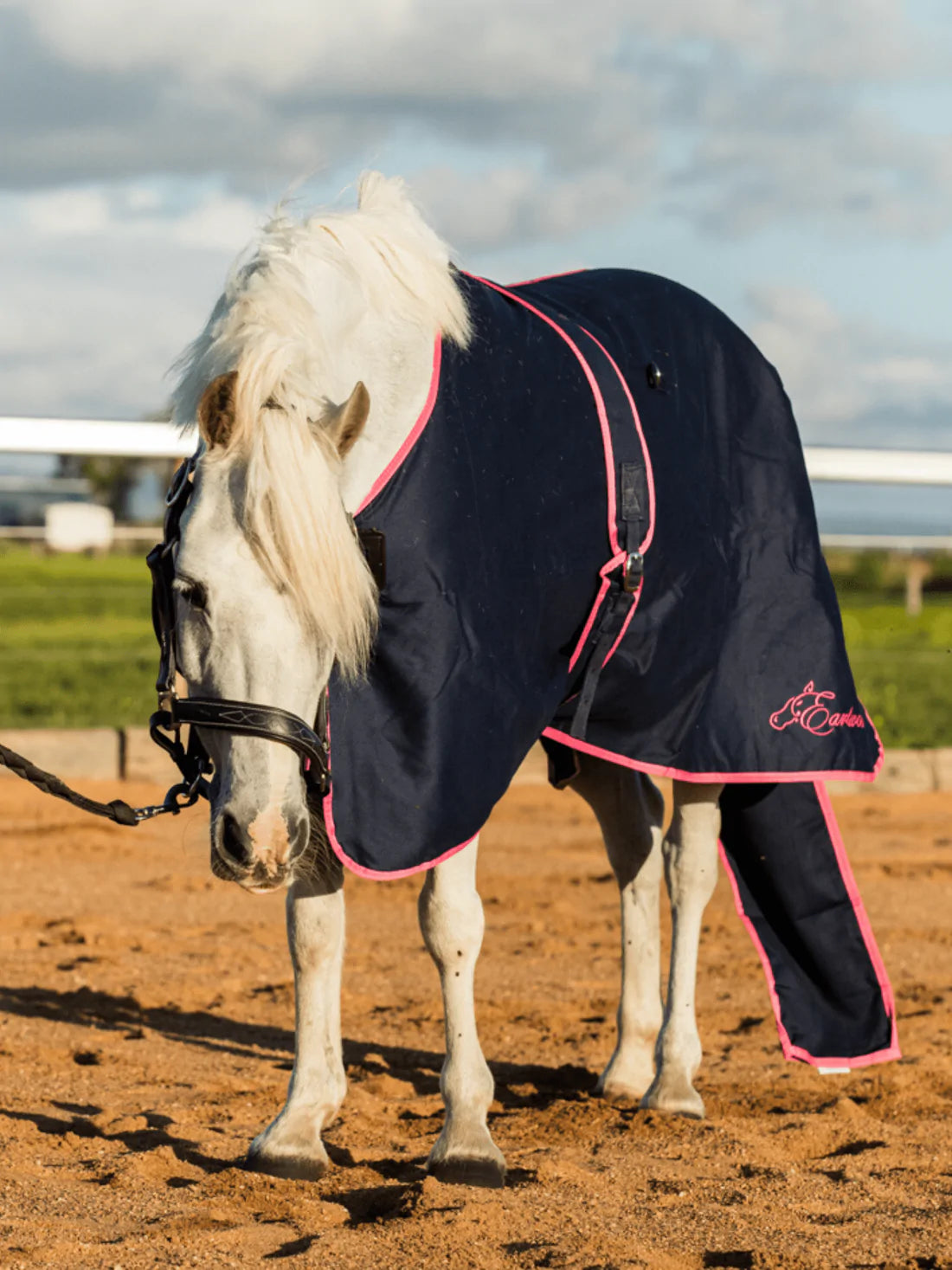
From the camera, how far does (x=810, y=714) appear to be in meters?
3.58

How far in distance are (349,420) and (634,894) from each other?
72.5 inches

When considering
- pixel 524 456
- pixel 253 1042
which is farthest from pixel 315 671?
pixel 253 1042

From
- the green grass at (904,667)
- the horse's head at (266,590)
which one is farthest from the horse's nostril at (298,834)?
the green grass at (904,667)

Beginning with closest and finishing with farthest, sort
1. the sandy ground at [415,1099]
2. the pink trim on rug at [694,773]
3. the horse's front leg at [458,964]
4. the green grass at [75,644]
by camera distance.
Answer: the sandy ground at [415,1099] < the horse's front leg at [458,964] < the pink trim on rug at [694,773] < the green grass at [75,644]

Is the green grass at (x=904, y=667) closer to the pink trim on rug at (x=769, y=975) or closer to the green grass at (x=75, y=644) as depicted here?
the pink trim on rug at (x=769, y=975)

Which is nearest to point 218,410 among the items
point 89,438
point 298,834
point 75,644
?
point 298,834

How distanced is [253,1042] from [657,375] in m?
2.09

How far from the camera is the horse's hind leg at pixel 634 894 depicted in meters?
3.88

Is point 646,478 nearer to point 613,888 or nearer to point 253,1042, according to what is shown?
point 253,1042

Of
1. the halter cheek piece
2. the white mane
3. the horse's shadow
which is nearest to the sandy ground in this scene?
the horse's shadow

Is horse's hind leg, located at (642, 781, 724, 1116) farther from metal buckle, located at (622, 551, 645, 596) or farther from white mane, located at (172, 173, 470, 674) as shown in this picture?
white mane, located at (172, 173, 470, 674)

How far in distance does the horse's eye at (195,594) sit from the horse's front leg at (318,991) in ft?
2.51

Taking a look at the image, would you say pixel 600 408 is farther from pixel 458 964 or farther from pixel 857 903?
pixel 857 903

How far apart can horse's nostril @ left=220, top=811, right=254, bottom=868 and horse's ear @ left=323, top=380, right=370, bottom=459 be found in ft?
2.11
